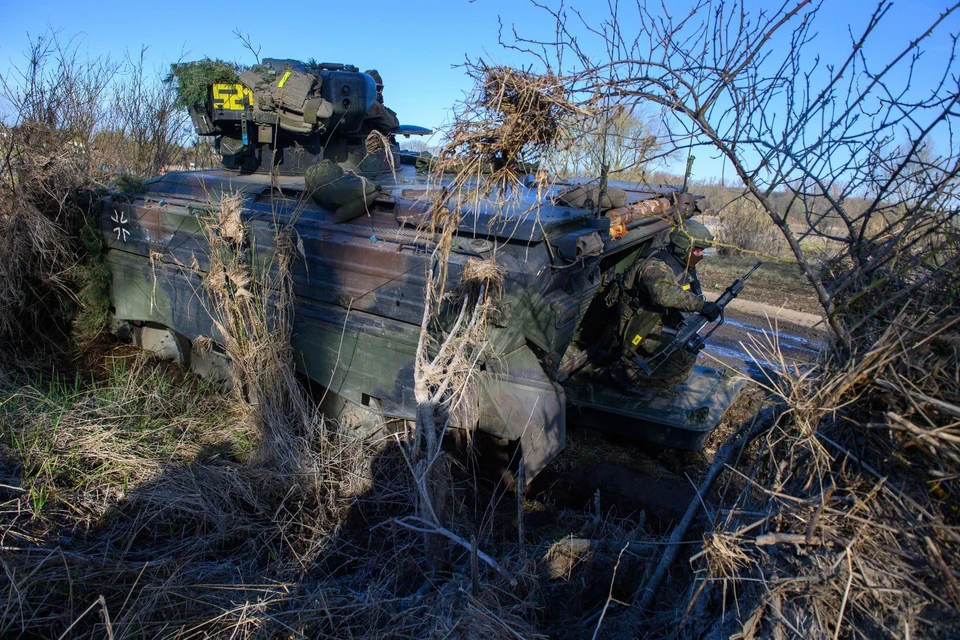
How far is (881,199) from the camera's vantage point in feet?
7.20

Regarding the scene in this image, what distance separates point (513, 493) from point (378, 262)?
1836 mm

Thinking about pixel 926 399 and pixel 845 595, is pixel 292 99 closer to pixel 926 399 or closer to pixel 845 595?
pixel 926 399

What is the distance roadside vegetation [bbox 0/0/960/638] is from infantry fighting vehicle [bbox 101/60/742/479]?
0.32 m

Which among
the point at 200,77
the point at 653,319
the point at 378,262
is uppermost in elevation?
the point at 200,77

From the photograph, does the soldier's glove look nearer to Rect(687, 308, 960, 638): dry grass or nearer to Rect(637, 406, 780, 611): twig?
Rect(637, 406, 780, 611): twig

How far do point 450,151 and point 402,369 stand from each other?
5.61 feet

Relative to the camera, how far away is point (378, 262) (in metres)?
4.12

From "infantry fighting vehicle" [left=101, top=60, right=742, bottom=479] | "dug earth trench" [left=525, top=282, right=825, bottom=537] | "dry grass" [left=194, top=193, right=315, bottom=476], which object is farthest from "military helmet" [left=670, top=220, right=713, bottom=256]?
"dry grass" [left=194, top=193, right=315, bottom=476]

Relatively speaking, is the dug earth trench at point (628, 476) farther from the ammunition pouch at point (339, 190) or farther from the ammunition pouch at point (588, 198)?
the ammunition pouch at point (339, 190)

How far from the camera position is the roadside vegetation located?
6.58ft

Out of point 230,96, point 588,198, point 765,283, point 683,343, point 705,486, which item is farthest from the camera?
point 765,283

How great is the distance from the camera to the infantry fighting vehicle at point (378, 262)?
4012mm

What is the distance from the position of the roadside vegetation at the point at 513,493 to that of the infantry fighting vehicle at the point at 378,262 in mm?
325

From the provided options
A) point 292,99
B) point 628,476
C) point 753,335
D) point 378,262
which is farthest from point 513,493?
point 753,335
